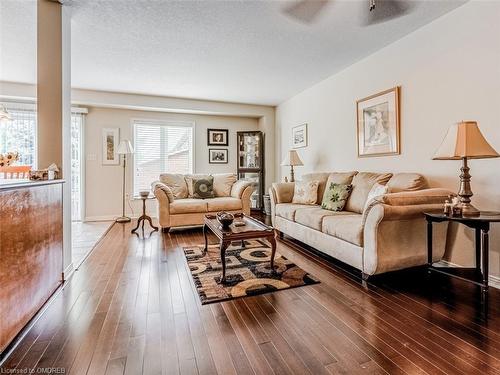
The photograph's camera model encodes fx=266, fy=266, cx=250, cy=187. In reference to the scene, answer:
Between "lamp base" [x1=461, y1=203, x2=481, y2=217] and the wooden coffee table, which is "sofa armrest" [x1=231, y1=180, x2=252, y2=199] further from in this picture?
"lamp base" [x1=461, y1=203, x2=481, y2=217]

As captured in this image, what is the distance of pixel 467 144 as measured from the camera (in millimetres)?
2008

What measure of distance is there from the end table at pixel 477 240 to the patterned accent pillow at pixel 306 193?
69.9 inches

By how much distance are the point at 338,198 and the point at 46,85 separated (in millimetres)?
3240

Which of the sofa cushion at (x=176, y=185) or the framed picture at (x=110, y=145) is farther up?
the framed picture at (x=110, y=145)

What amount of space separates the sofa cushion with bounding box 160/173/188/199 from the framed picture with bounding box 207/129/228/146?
1767mm

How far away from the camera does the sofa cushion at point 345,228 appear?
7.77 ft

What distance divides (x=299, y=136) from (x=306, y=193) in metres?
1.71

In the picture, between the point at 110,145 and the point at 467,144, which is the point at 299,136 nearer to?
the point at 467,144

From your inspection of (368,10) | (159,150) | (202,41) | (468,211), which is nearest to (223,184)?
(159,150)

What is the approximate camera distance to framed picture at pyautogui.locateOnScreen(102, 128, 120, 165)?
5.46 m

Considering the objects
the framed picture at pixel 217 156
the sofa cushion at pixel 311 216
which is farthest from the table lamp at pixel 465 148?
the framed picture at pixel 217 156

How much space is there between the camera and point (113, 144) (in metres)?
5.52

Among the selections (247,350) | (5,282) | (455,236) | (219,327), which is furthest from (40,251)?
(455,236)

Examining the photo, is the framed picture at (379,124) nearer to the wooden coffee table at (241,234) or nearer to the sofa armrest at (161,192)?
the wooden coffee table at (241,234)
